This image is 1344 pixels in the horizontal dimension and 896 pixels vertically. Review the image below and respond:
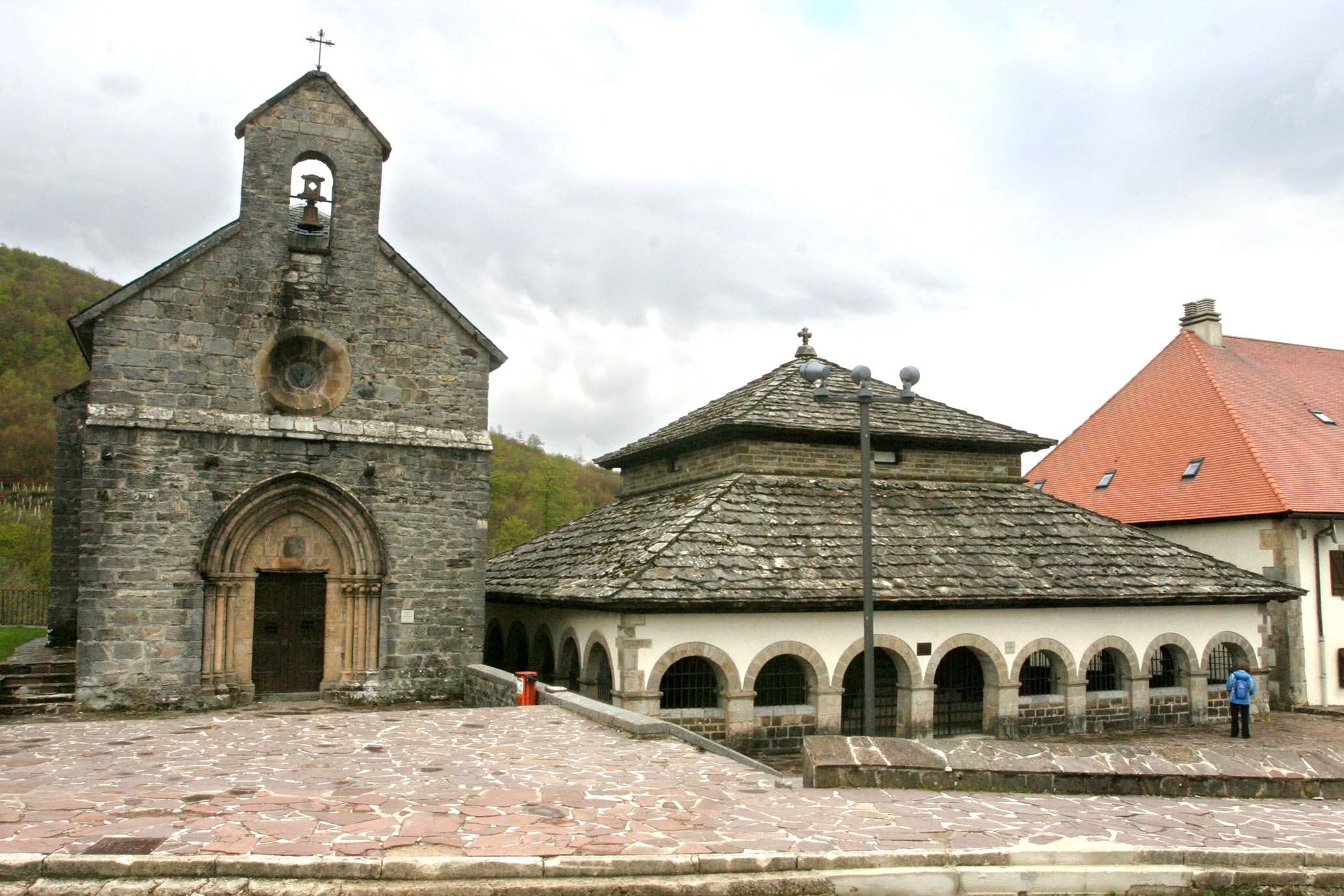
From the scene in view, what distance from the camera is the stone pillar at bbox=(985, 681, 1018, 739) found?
16.9 m

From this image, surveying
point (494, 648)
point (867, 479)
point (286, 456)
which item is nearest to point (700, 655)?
point (867, 479)

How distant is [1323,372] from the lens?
97.7ft

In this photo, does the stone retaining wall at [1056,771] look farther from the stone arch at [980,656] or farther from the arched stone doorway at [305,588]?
the arched stone doorway at [305,588]

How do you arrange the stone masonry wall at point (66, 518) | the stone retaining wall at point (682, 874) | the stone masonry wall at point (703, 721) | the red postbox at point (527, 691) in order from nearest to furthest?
the stone retaining wall at point (682, 874)
the red postbox at point (527, 691)
the stone masonry wall at point (703, 721)
the stone masonry wall at point (66, 518)

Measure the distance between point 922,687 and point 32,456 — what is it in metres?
45.8

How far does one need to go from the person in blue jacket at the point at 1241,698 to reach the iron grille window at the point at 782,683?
7076mm

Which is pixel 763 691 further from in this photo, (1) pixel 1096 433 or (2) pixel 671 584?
(1) pixel 1096 433

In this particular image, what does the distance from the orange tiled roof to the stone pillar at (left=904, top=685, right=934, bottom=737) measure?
11.9 m

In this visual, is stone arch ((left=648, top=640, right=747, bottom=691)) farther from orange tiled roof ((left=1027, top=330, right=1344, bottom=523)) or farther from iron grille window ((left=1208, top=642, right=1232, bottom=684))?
orange tiled roof ((left=1027, top=330, right=1344, bottom=523))

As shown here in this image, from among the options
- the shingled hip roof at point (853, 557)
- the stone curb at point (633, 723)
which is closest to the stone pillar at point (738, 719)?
the shingled hip roof at point (853, 557)

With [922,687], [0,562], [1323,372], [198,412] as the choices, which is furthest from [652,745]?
[0,562]

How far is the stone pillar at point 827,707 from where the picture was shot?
51.5ft

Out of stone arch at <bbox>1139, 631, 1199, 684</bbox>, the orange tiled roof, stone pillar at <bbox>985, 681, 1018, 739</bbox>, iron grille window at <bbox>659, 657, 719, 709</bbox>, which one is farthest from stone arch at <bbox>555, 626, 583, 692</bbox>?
the orange tiled roof

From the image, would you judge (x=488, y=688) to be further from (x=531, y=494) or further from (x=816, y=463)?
(x=531, y=494)
